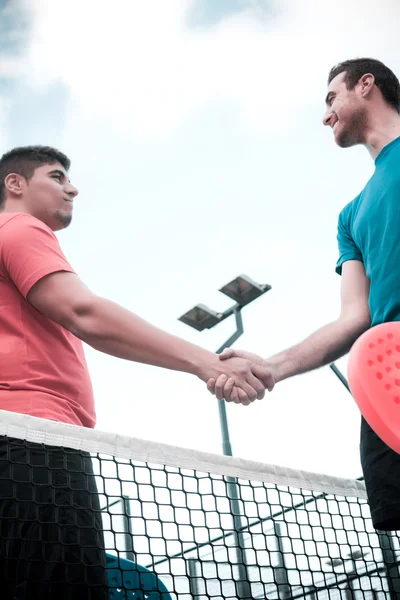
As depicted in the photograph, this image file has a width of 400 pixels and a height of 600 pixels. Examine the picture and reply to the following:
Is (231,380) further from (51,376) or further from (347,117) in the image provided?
(347,117)

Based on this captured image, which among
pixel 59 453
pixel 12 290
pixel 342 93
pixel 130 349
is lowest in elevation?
pixel 59 453

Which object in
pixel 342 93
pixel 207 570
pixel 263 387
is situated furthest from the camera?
pixel 207 570

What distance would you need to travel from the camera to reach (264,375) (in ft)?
11.6

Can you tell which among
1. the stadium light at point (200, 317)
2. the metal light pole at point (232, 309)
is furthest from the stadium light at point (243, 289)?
the stadium light at point (200, 317)

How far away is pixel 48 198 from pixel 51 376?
1.09 metres

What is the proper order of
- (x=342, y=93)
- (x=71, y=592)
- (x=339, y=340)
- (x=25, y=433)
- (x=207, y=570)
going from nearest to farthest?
1. (x=71, y=592)
2. (x=25, y=433)
3. (x=339, y=340)
4. (x=342, y=93)
5. (x=207, y=570)

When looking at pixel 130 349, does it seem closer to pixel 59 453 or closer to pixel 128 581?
pixel 59 453

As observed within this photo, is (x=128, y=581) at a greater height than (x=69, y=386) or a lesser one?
lesser

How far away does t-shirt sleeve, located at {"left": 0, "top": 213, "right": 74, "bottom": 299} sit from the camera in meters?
2.78

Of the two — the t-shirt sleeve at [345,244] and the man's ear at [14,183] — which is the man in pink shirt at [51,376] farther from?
the t-shirt sleeve at [345,244]

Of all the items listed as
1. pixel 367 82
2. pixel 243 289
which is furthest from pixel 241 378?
pixel 243 289

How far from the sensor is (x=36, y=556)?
2.33 metres

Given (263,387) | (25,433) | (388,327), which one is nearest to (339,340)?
(263,387)

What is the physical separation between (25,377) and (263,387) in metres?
1.35
